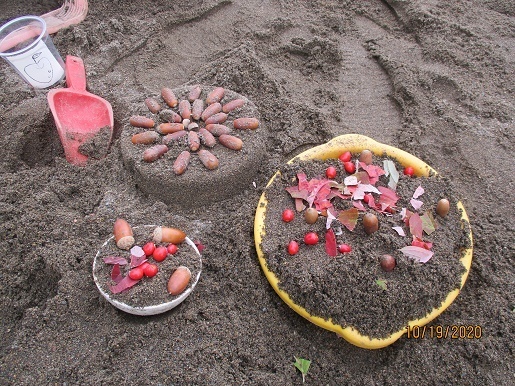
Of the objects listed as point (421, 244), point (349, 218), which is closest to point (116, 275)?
point (349, 218)

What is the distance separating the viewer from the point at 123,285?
1725 mm

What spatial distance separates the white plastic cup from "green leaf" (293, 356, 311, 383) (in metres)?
2.21

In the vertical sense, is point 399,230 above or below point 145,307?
above

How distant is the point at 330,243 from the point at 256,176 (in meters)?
0.62

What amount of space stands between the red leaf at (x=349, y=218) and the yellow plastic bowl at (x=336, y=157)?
36 centimetres

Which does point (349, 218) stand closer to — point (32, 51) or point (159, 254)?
point (159, 254)

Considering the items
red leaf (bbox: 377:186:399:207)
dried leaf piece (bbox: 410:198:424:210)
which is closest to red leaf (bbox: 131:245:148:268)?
red leaf (bbox: 377:186:399:207)

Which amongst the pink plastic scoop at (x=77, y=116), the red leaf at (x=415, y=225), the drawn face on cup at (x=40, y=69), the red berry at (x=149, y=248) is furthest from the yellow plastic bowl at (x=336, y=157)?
the drawn face on cup at (x=40, y=69)

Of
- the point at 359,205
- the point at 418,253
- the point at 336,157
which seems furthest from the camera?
the point at 336,157

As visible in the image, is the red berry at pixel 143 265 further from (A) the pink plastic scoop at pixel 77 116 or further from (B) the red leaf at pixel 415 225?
(B) the red leaf at pixel 415 225

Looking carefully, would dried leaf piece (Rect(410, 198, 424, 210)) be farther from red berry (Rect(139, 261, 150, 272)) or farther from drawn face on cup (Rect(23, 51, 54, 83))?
drawn face on cup (Rect(23, 51, 54, 83))

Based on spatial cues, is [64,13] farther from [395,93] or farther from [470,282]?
[470,282]

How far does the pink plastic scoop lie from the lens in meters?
2.39

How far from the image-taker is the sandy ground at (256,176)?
5.72ft
